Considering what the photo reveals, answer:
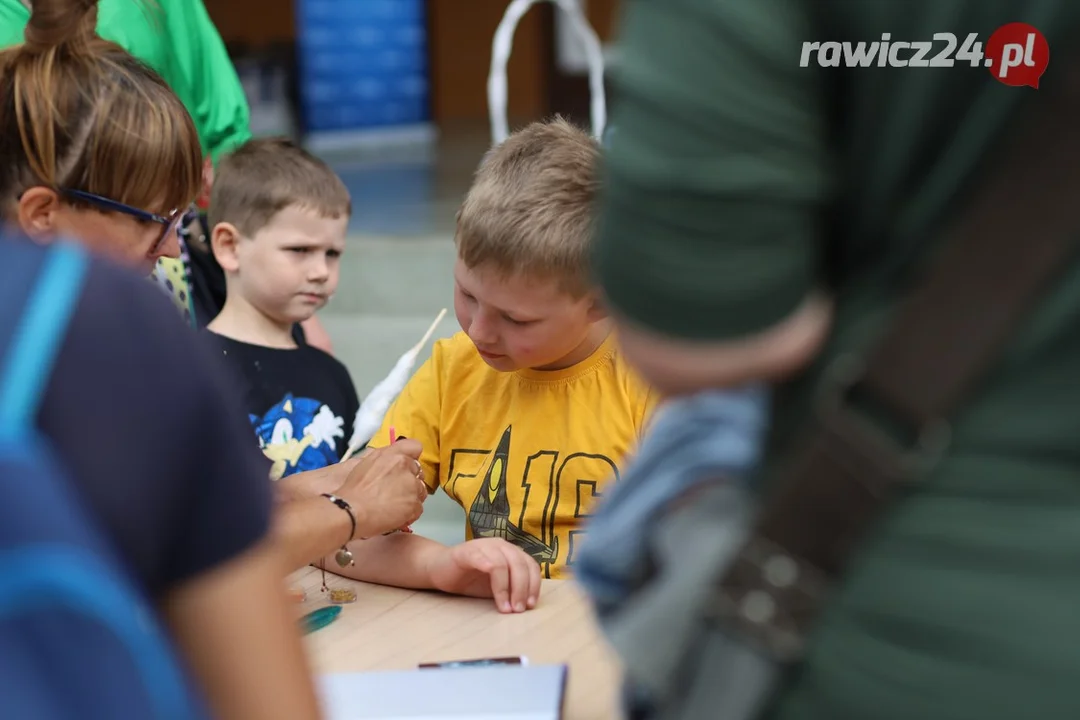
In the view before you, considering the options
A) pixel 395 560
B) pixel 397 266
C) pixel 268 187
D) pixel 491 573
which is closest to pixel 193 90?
pixel 268 187

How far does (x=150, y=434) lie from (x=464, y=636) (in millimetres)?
937

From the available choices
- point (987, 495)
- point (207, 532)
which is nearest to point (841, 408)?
point (987, 495)

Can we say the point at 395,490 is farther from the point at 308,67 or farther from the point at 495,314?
the point at 308,67

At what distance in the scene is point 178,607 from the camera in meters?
0.61

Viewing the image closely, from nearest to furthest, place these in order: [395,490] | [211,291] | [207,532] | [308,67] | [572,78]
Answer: [207,532], [395,490], [211,291], [308,67], [572,78]

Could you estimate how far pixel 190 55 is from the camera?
104 inches

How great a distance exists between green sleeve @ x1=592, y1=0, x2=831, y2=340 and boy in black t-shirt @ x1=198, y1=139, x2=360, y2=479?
A: 1.71 meters

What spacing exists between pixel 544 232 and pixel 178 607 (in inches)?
45.5

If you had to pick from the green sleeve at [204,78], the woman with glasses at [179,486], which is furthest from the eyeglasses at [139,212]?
the green sleeve at [204,78]

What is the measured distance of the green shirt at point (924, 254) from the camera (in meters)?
0.62

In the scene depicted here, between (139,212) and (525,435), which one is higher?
(139,212)

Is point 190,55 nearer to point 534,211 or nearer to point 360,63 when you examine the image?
point 534,211

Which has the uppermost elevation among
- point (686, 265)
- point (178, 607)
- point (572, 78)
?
point (686, 265)

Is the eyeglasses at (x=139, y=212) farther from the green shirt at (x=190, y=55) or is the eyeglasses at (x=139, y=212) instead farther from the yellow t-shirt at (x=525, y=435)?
the green shirt at (x=190, y=55)
